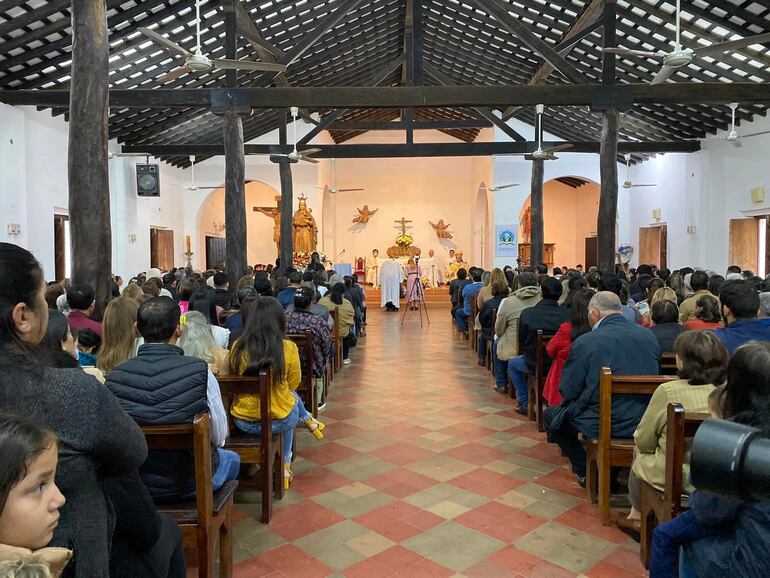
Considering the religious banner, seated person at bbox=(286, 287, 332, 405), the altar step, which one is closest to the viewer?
seated person at bbox=(286, 287, 332, 405)

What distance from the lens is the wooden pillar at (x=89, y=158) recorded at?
4805 millimetres

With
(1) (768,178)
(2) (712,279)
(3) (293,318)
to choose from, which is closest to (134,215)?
(3) (293,318)

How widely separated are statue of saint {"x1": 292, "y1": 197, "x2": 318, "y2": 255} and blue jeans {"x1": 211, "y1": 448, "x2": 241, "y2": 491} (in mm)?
13726

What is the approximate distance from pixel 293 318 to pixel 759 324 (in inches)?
116

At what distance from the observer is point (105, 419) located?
4.14ft

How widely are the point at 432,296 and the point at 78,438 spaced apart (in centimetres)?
1500

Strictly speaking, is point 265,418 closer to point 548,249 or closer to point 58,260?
point 58,260

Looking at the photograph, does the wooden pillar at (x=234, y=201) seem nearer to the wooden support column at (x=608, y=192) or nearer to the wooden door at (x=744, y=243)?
the wooden support column at (x=608, y=192)

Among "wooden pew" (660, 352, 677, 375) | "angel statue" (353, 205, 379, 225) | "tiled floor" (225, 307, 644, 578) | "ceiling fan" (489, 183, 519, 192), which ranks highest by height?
"ceiling fan" (489, 183, 519, 192)

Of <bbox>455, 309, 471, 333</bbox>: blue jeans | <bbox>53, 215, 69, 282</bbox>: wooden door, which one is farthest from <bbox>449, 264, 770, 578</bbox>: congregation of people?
<bbox>53, 215, 69, 282</bbox>: wooden door

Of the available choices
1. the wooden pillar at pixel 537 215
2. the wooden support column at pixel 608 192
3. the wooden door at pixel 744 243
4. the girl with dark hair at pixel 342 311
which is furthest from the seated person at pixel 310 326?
the wooden door at pixel 744 243

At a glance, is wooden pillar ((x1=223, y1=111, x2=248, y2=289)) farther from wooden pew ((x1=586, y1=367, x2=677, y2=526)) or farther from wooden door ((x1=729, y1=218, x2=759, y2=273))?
wooden door ((x1=729, y1=218, x2=759, y2=273))

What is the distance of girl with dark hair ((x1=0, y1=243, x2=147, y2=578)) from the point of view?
47.8 inches

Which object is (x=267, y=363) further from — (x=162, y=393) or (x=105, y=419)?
(x=105, y=419)
